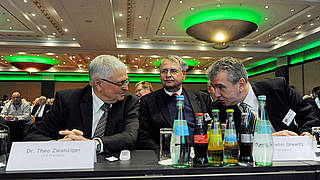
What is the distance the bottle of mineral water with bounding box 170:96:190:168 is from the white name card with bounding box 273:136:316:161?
39cm

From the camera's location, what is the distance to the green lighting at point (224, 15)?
7.81m

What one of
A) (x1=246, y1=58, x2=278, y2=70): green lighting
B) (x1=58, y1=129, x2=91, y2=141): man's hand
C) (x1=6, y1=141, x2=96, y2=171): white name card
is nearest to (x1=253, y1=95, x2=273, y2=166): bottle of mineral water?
(x1=6, y1=141, x2=96, y2=171): white name card

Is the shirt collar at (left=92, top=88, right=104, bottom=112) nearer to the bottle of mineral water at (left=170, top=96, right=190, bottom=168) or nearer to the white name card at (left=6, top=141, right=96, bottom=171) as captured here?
the white name card at (left=6, top=141, right=96, bottom=171)

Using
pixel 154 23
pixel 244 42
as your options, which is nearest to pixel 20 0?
pixel 154 23

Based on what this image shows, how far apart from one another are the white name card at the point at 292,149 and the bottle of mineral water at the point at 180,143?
39 centimetres

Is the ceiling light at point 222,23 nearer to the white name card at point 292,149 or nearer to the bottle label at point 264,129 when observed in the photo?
the white name card at point 292,149

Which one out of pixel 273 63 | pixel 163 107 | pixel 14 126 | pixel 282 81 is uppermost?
pixel 273 63

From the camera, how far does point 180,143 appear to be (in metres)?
1.07

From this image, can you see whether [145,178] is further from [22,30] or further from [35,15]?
[22,30]

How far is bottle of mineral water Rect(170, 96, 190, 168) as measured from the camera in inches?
41.3

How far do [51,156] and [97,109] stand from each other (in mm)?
911

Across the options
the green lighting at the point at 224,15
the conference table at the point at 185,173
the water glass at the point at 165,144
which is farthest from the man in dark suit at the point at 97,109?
the green lighting at the point at 224,15

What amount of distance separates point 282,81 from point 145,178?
1.56 metres

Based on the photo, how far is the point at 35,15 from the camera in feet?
25.7
